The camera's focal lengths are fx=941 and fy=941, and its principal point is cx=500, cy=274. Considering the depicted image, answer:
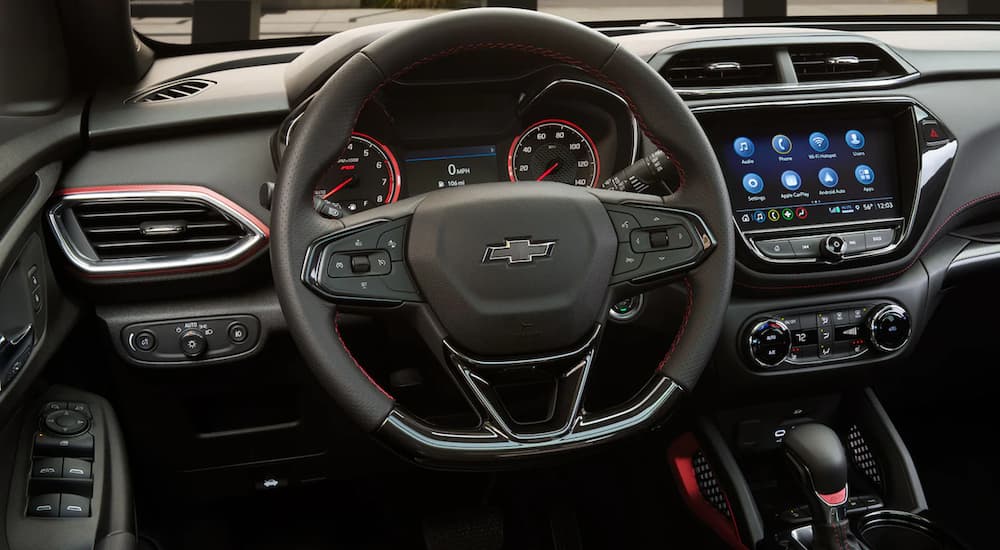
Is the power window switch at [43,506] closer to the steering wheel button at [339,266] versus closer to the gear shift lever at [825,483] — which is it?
the steering wheel button at [339,266]

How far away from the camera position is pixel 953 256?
213cm

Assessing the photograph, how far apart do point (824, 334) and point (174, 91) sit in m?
1.40

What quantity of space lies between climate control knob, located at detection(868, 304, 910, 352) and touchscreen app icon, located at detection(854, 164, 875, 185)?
0.27 m

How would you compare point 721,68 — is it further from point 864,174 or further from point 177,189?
point 177,189

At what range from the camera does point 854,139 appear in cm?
200

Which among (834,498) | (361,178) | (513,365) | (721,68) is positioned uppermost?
(721,68)

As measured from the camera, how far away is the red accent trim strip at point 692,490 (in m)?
2.12

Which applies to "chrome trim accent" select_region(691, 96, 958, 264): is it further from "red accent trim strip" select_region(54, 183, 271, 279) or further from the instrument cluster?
"red accent trim strip" select_region(54, 183, 271, 279)

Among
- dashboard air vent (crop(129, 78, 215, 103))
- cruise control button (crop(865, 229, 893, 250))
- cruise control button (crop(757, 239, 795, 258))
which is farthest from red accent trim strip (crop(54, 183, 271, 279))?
cruise control button (crop(865, 229, 893, 250))

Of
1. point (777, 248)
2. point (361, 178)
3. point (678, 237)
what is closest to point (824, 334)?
point (777, 248)

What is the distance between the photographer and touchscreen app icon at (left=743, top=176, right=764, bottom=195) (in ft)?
→ 6.23

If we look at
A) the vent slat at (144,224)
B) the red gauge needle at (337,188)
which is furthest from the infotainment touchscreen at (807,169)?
the vent slat at (144,224)

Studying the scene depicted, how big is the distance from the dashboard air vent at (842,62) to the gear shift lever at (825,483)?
2.52 ft

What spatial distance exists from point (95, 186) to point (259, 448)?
62cm
